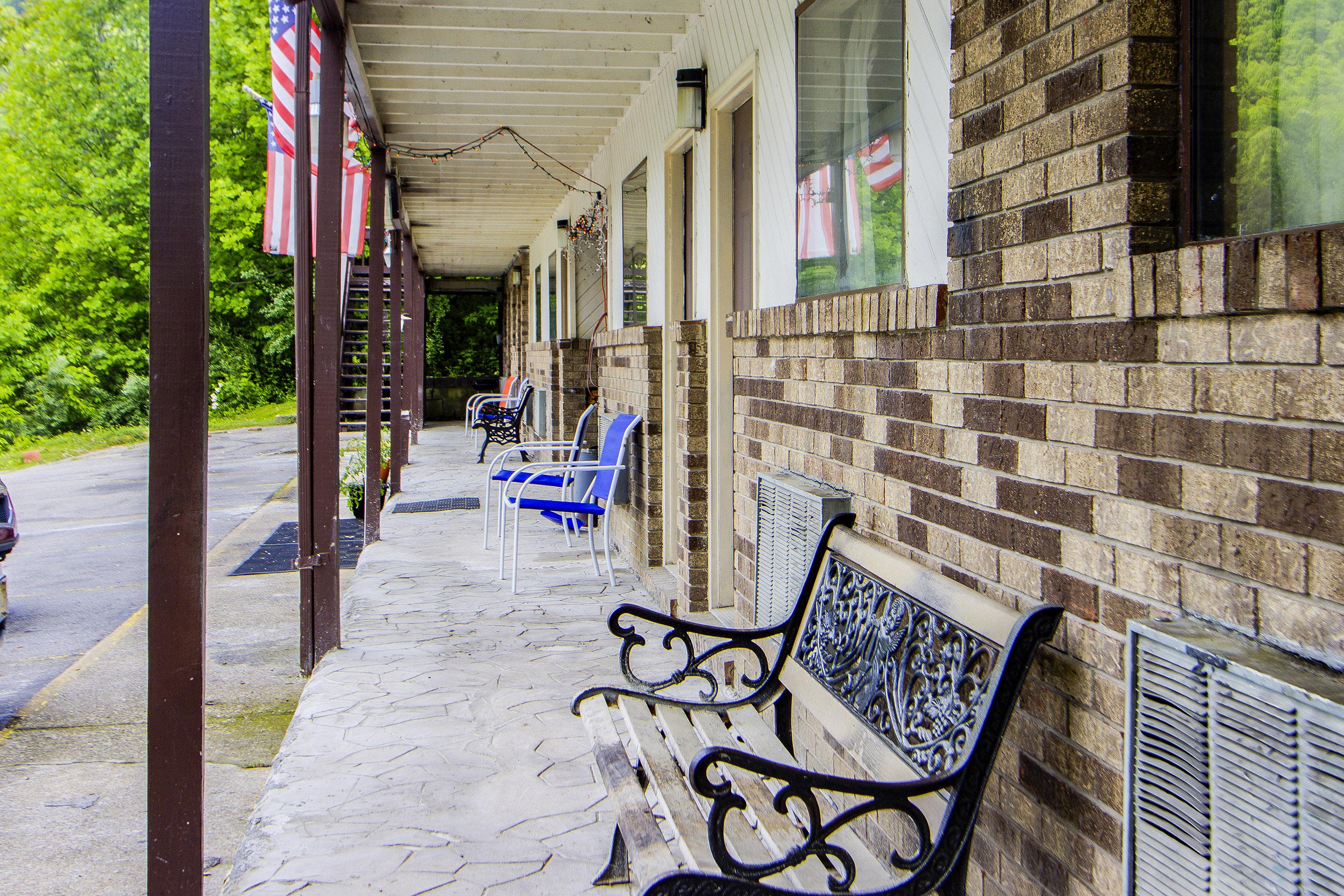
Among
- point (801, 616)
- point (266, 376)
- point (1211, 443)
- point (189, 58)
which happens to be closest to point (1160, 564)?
point (1211, 443)

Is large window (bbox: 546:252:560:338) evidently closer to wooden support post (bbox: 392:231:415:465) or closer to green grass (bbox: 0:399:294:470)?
wooden support post (bbox: 392:231:415:465)

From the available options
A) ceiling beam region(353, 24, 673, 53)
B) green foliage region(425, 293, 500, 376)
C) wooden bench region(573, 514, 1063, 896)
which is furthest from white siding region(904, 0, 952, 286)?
green foliage region(425, 293, 500, 376)

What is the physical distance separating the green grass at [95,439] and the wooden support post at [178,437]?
59.1ft

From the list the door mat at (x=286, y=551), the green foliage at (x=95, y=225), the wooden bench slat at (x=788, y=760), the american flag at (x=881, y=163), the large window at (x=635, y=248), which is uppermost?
the green foliage at (x=95, y=225)

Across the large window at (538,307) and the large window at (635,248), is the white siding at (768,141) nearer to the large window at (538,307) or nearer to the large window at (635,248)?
the large window at (635,248)

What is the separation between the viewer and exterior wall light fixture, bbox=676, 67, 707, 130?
4.86m

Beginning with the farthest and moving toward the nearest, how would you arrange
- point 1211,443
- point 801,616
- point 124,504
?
1. point 124,504
2. point 801,616
3. point 1211,443

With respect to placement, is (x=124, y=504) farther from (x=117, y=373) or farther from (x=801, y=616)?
(x=117, y=373)

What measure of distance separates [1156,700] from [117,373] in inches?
1283

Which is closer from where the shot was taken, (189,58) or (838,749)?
(189,58)

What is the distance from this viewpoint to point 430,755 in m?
3.45

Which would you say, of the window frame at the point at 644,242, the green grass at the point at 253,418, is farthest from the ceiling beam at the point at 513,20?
the green grass at the point at 253,418

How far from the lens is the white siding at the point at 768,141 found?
97.7 inches

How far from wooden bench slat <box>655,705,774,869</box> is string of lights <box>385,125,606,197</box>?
5.72 metres
